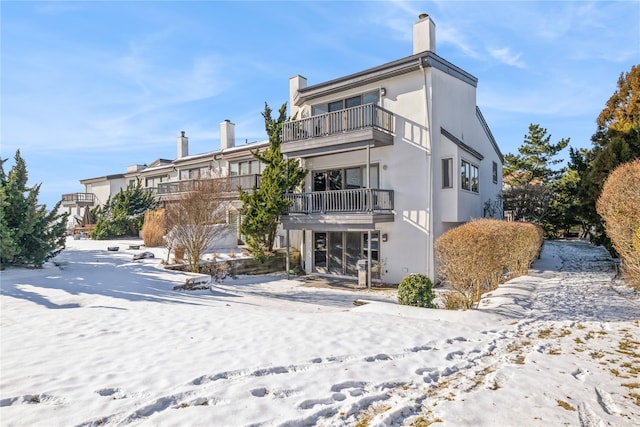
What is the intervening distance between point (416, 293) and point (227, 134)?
74.2ft

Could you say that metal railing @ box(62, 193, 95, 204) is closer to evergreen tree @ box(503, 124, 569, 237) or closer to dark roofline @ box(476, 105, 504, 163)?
dark roofline @ box(476, 105, 504, 163)

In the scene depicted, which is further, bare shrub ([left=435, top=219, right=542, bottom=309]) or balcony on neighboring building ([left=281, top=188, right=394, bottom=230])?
balcony on neighboring building ([left=281, top=188, right=394, bottom=230])

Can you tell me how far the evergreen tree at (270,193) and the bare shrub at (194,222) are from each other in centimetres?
187

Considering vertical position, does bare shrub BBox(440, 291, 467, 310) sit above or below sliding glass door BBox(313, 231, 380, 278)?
below

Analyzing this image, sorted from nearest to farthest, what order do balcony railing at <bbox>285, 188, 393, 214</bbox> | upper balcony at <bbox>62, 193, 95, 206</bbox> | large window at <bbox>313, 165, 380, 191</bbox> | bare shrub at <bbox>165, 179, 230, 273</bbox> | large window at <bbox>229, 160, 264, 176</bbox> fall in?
balcony railing at <bbox>285, 188, 393, 214</bbox> < bare shrub at <bbox>165, 179, 230, 273</bbox> < large window at <bbox>313, 165, 380, 191</bbox> < large window at <bbox>229, 160, 264, 176</bbox> < upper balcony at <bbox>62, 193, 95, 206</bbox>

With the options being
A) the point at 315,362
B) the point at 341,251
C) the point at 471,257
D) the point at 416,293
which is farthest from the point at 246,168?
the point at 315,362

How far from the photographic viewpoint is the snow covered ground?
3795 mm

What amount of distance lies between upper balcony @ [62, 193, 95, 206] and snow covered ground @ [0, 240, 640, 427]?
32.4 meters

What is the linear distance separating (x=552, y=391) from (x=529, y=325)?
3.86 meters

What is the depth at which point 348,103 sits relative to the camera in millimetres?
17844

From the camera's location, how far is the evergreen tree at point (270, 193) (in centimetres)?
1823

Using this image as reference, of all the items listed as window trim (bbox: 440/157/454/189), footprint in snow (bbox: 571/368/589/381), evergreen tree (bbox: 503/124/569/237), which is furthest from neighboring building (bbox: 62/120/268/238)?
evergreen tree (bbox: 503/124/569/237)

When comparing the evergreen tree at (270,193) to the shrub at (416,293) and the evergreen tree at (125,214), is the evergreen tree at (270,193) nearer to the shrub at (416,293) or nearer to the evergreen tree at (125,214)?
the shrub at (416,293)

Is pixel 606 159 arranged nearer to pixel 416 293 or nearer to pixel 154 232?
pixel 416 293
